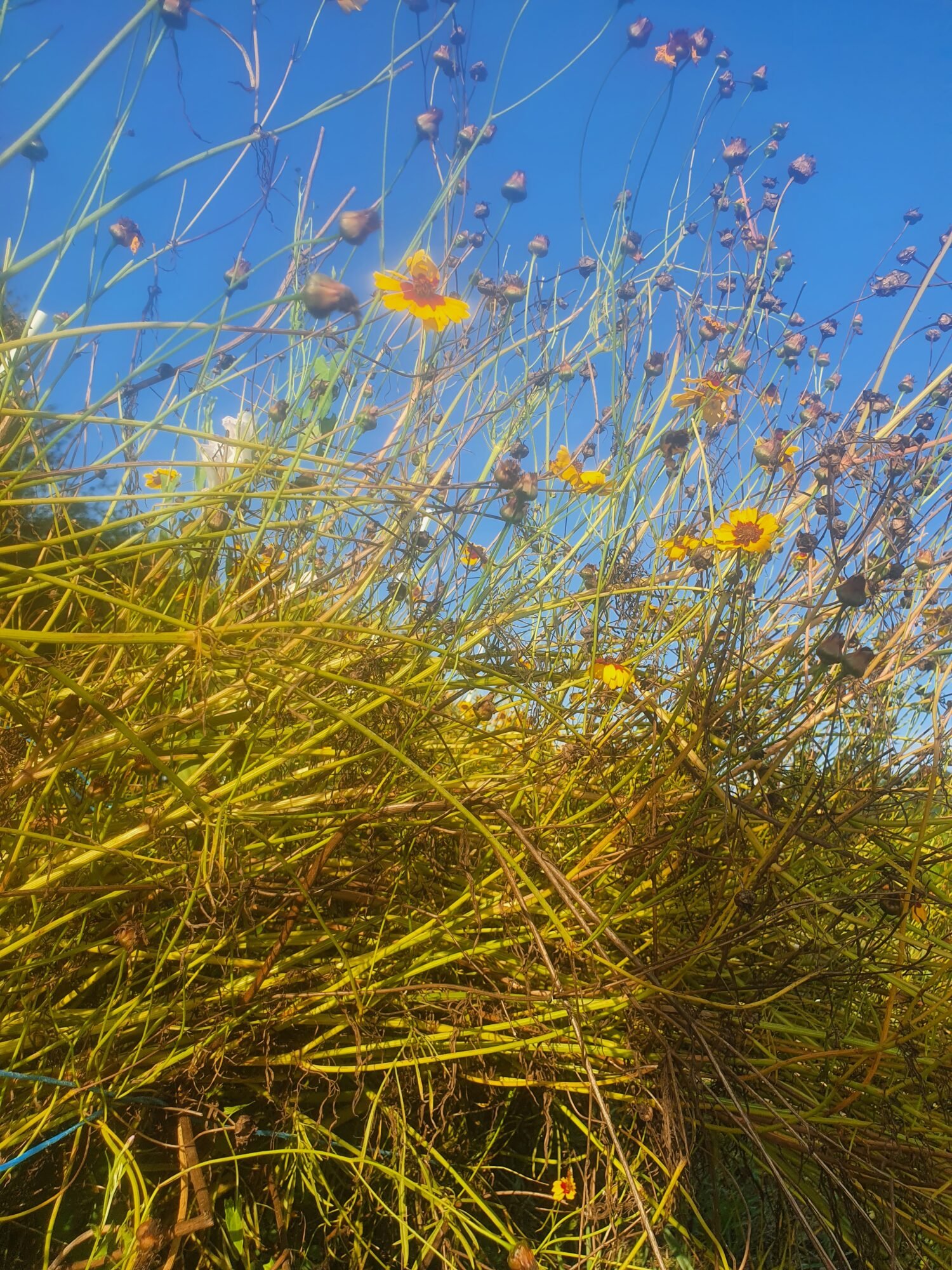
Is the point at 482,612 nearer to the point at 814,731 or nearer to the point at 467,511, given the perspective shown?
the point at 467,511

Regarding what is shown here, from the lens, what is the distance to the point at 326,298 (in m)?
0.60

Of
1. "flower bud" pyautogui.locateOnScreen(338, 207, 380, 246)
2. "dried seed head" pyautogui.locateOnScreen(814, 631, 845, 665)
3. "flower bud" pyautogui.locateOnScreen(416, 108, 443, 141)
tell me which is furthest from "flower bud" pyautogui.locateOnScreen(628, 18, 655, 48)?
"dried seed head" pyautogui.locateOnScreen(814, 631, 845, 665)

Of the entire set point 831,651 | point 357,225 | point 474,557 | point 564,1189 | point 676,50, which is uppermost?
point 676,50

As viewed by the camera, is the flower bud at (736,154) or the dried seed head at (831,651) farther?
the flower bud at (736,154)

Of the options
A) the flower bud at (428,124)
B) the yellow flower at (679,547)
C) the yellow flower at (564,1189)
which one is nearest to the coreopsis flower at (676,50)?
the flower bud at (428,124)

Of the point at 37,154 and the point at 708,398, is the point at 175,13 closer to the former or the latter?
the point at 37,154

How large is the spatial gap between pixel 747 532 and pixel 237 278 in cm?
67

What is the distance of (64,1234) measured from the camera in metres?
0.69

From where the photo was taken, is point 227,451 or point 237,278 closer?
point 237,278

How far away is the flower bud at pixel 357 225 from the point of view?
2.28ft

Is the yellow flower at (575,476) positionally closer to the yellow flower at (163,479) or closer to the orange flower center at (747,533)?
the orange flower center at (747,533)

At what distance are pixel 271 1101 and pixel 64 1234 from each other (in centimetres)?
20

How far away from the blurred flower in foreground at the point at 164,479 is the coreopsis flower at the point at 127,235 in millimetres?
343

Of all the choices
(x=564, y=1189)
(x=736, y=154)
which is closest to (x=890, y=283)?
(x=736, y=154)
